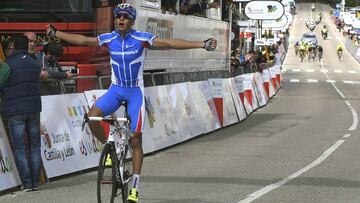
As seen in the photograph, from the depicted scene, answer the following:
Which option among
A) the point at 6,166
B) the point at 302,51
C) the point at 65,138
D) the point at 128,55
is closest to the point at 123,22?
the point at 128,55

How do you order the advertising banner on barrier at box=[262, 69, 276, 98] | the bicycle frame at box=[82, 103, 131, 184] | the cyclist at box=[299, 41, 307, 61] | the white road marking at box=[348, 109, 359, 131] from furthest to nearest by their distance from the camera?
the cyclist at box=[299, 41, 307, 61]
the advertising banner on barrier at box=[262, 69, 276, 98]
the white road marking at box=[348, 109, 359, 131]
the bicycle frame at box=[82, 103, 131, 184]

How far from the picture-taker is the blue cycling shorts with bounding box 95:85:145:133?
8.05 meters

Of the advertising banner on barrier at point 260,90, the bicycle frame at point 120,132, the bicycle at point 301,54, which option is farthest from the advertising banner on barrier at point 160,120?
the bicycle at point 301,54

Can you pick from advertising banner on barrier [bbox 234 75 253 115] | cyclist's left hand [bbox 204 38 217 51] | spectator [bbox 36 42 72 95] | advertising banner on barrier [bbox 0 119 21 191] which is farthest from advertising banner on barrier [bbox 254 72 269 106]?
cyclist's left hand [bbox 204 38 217 51]

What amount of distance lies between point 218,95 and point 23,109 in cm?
981

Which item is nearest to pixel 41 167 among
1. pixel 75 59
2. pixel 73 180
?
pixel 73 180

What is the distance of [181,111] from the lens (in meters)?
16.1

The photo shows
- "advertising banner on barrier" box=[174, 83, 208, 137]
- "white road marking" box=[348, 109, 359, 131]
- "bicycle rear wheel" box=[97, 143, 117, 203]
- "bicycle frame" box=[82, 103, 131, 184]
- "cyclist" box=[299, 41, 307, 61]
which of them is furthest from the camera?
"cyclist" box=[299, 41, 307, 61]

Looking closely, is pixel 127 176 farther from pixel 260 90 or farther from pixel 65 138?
pixel 260 90

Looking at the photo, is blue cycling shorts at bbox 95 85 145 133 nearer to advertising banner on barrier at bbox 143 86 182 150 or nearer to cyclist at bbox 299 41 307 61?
advertising banner on barrier at bbox 143 86 182 150

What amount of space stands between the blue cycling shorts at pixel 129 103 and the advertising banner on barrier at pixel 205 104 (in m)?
9.05

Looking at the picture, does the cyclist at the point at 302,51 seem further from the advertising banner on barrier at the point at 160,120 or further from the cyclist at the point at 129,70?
the cyclist at the point at 129,70

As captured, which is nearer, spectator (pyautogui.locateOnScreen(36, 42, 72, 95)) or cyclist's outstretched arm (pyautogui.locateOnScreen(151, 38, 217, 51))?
cyclist's outstretched arm (pyautogui.locateOnScreen(151, 38, 217, 51))

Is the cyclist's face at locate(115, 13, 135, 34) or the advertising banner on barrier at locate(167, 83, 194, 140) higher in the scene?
the cyclist's face at locate(115, 13, 135, 34)
